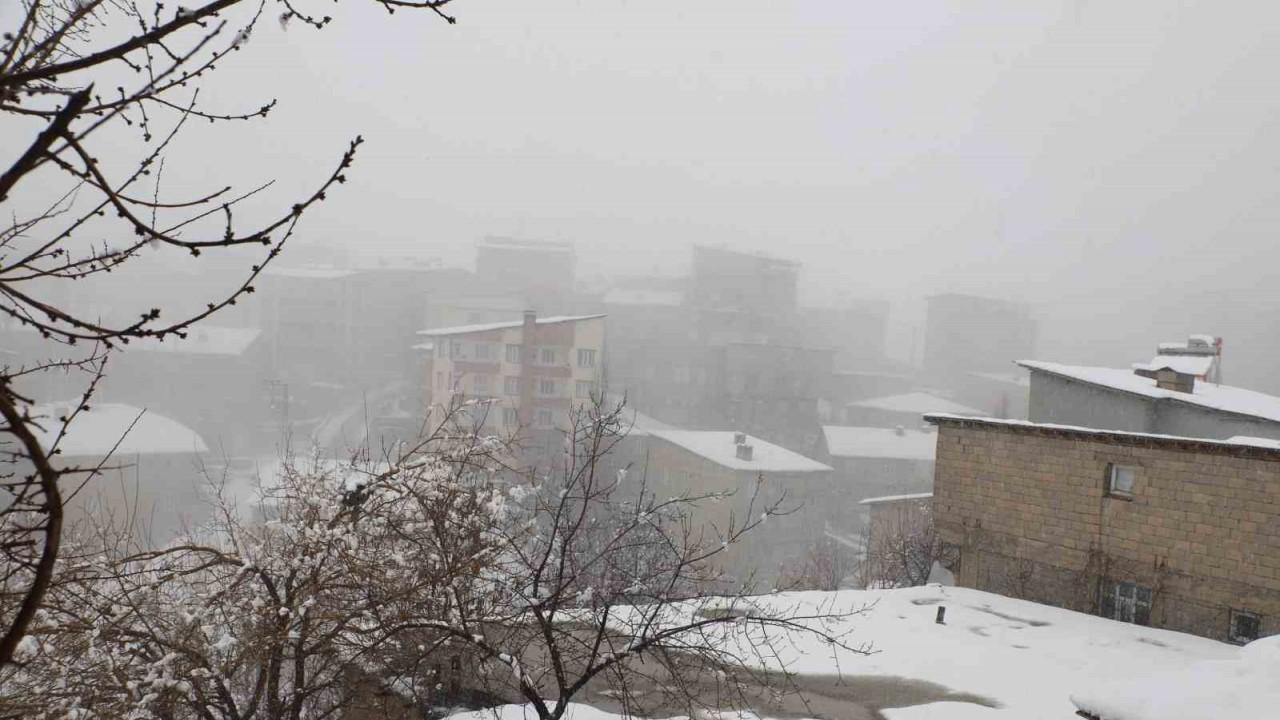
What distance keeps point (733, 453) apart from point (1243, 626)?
24.0 m

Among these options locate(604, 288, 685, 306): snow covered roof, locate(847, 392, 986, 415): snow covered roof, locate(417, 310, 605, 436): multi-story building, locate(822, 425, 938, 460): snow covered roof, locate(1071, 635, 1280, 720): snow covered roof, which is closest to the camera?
locate(1071, 635, 1280, 720): snow covered roof

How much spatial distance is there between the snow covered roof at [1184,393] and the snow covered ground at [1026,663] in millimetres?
6124

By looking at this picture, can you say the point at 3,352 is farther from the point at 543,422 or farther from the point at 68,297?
the point at 543,422

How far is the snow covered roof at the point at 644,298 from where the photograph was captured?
209ft

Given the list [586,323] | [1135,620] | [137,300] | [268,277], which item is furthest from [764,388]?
[137,300]

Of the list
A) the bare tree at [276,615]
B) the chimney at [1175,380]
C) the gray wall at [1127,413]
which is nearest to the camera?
the bare tree at [276,615]

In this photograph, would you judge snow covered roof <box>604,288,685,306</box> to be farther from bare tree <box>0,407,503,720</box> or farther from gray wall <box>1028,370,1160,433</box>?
bare tree <box>0,407,503,720</box>

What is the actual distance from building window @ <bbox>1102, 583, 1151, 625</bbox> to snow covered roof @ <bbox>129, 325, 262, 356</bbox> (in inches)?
1952

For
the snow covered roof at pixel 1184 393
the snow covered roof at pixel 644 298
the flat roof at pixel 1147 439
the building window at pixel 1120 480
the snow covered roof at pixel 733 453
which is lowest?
the snow covered roof at pixel 733 453

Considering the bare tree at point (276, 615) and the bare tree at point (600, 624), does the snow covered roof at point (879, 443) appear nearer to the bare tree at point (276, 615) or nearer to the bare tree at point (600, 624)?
the bare tree at point (600, 624)

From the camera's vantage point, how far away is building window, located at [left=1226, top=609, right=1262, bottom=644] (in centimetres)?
1357

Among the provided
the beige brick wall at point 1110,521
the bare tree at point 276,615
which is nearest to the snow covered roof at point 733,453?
the beige brick wall at point 1110,521

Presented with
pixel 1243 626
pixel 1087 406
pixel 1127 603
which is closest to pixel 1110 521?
pixel 1127 603

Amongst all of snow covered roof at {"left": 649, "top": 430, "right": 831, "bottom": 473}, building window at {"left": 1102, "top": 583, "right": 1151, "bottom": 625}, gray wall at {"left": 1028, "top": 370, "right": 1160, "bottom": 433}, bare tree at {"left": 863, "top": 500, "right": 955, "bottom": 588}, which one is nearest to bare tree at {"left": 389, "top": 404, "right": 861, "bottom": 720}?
building window at {"left": 1102, "top": 583, "right": 1151, "bottom": 625}
